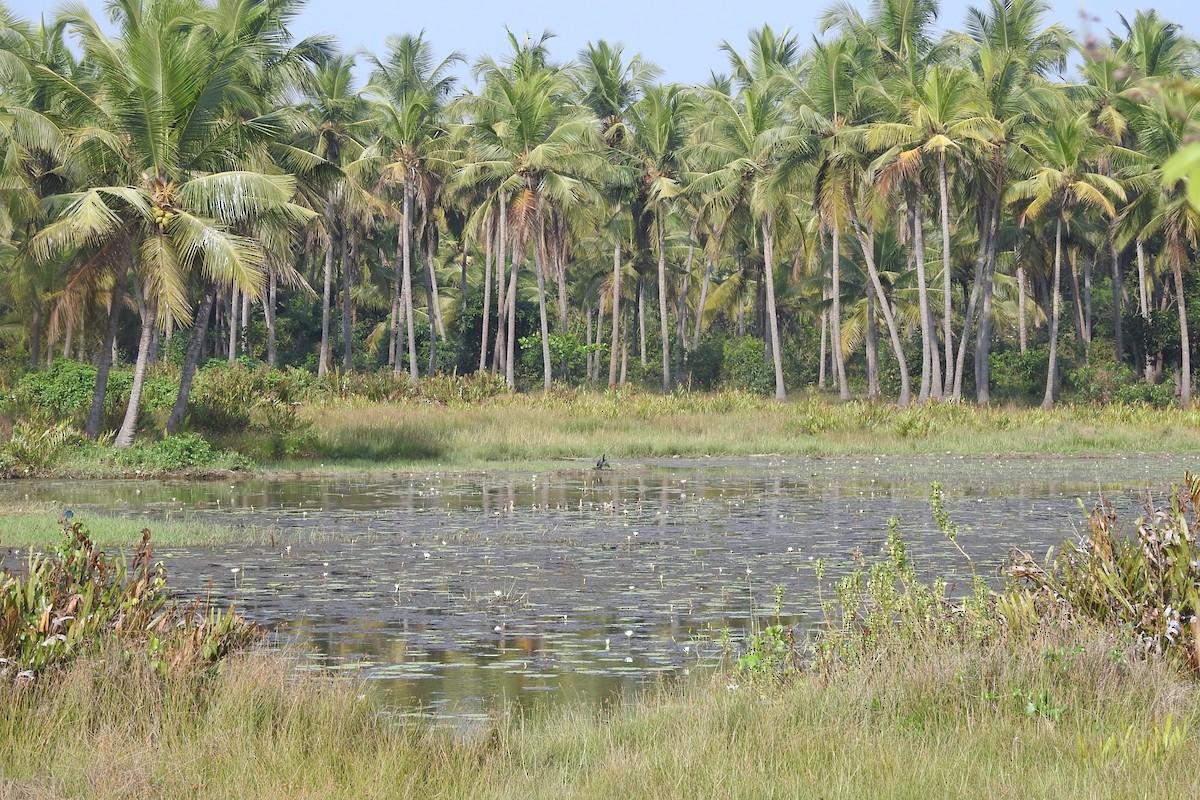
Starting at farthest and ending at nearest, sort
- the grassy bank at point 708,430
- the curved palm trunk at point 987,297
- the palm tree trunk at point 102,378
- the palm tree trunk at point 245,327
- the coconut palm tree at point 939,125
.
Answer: the palm tree trunk at point 245,327, the curved palm trunk at point 987,297, the coconut palm tree at point 939,125, the grassy bank at point 708,430, the palm tree trunk at point 102,378

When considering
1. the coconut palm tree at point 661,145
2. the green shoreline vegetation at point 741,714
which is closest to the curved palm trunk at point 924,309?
the coconut palm tree at point 661,145

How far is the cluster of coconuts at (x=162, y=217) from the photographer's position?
25.3 meters

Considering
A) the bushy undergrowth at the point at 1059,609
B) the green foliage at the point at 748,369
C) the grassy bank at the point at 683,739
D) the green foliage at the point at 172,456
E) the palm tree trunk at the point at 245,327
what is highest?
the palm tree trunk at the point at 245,327

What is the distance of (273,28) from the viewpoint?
1209 inches

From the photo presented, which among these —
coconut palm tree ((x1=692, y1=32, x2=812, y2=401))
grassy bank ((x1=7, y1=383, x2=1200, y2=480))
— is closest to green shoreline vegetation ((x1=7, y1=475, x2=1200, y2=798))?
grassy bank ((x1=7, y1=383, x2=1200, y2=480))

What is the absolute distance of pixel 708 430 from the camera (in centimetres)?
3634

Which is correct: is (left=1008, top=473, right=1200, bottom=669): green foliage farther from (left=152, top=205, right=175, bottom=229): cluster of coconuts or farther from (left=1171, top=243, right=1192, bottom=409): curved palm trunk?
(left=1171, top=243, right=1192, bottom=409): curved palm trunk

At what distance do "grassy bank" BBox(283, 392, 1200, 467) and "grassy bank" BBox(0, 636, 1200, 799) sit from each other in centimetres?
2305

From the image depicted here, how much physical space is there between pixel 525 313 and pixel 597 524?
46.1 metres

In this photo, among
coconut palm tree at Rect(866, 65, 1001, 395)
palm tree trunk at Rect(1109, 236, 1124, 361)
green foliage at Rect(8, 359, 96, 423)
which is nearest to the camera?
green foliage at Rect(8, 359, 96, 423)

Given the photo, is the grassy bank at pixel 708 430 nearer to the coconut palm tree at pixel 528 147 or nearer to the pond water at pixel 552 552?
the pond water at pixel 552 552

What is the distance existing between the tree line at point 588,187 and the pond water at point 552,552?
19.4ft

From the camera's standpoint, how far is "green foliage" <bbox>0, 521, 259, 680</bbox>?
6.98m

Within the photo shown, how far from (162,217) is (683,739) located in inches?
836
